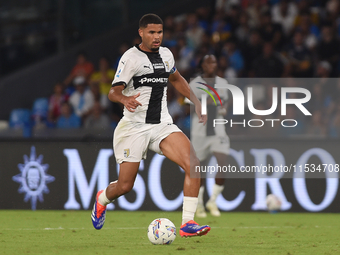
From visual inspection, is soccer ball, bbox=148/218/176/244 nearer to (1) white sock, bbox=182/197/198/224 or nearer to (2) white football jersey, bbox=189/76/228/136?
(1) white sock, bbox=182/197/198/224

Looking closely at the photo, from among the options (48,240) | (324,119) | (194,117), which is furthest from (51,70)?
(48,240)

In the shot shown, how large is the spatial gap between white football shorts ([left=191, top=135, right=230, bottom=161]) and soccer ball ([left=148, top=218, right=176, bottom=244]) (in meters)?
3.23

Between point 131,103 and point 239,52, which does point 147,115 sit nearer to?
point 131,103

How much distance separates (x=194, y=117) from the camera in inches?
364

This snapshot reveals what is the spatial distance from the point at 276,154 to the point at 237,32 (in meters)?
4.13

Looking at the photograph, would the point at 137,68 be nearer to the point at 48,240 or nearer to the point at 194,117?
the point at 48,240

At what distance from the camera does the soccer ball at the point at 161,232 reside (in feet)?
19.4

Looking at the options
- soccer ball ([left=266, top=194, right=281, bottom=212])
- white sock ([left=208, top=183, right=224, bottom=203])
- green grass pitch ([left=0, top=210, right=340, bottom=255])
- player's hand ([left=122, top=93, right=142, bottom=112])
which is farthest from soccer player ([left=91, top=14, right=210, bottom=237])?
soccer ball ([left=266, top=194, right=281, bottom=212])

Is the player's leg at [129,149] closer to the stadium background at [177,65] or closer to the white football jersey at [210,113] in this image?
the white football jersey at [210,113]

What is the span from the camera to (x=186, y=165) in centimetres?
605

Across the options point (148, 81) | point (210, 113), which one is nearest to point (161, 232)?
point (148, 81)

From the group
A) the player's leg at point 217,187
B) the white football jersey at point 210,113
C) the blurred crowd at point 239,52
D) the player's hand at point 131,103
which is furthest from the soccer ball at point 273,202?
the player's hand at point 131,103

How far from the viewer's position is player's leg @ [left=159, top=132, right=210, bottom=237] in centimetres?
597

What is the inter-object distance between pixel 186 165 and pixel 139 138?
608mm
